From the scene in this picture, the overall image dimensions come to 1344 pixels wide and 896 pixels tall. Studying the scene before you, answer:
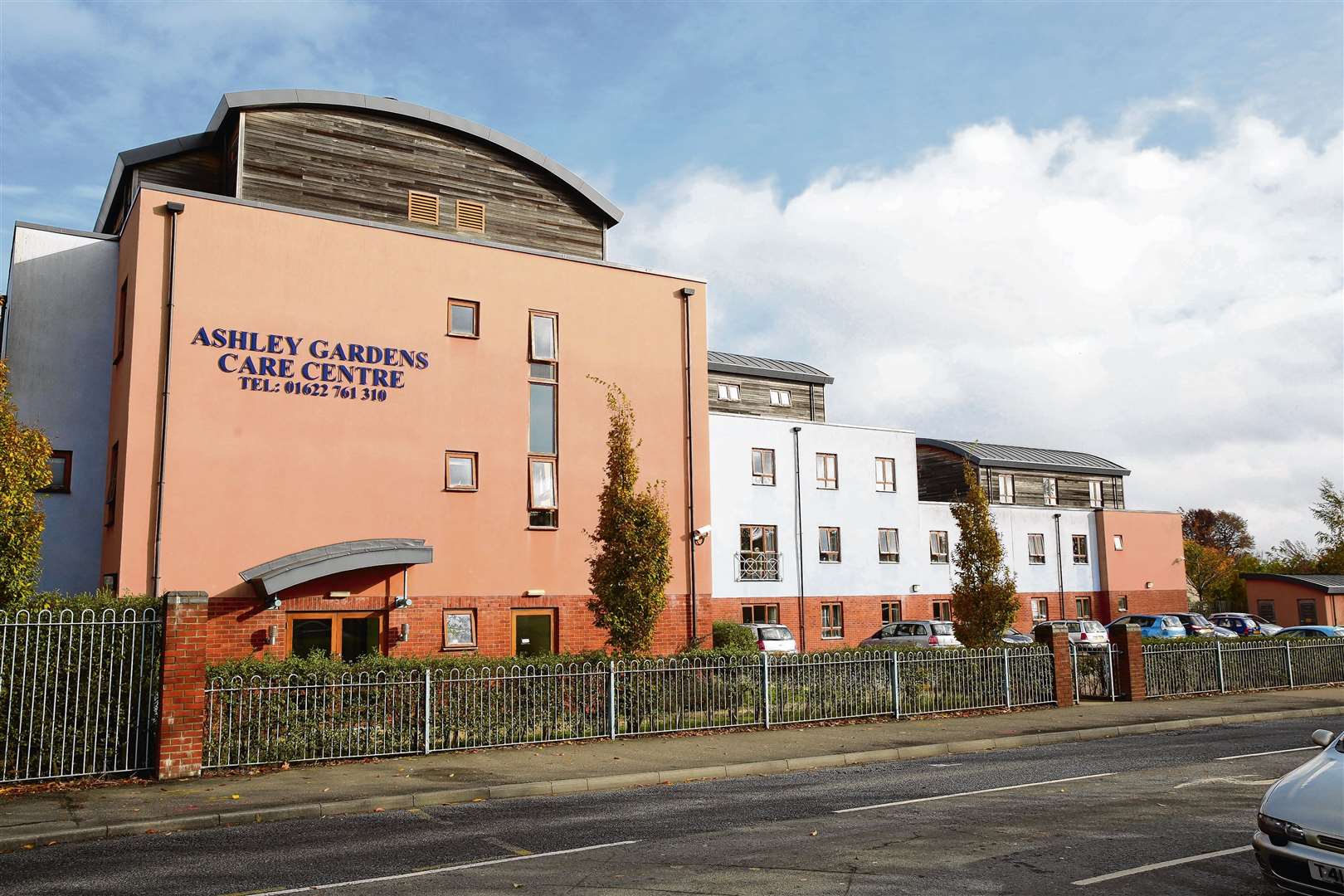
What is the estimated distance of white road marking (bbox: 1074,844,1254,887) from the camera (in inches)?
303

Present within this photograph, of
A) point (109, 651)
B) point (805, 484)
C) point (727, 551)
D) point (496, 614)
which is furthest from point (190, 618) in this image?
point (805, 484)

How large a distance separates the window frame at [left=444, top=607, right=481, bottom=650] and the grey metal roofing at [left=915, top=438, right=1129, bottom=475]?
33994mm

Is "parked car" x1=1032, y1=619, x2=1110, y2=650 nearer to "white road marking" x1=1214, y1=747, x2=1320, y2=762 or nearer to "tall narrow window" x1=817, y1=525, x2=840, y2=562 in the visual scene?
"tall narrow window" x1=817, y1=525, x2=840, y2=562

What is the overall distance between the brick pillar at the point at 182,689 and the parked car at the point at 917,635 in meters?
24.9

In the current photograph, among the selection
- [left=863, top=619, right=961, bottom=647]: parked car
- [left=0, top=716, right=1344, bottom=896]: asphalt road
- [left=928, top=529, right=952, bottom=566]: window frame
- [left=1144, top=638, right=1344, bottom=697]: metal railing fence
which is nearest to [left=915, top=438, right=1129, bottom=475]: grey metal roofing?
[left=928, top=529, right=952, bottom=566]: window frame

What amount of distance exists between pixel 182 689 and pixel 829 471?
3115cm

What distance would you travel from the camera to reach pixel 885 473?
43.6 meters

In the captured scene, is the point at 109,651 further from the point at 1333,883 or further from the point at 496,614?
the point at 1333,883

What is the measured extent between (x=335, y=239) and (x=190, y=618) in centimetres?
1215

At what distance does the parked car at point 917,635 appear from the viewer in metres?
34.5

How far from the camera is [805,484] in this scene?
4084 centimetres

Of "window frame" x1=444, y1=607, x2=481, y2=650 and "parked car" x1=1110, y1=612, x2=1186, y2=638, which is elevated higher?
"window frame" x1=444, y1=607, x2=481, y2=650

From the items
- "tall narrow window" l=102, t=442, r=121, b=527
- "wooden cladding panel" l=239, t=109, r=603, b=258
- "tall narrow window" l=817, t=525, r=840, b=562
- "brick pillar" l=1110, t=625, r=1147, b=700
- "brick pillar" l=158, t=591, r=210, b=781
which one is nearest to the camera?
"brick pillar" l=158, t=591, r=210, b=781

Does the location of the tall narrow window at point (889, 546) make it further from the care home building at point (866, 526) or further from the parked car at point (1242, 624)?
the parked car at point (1242, 624)
